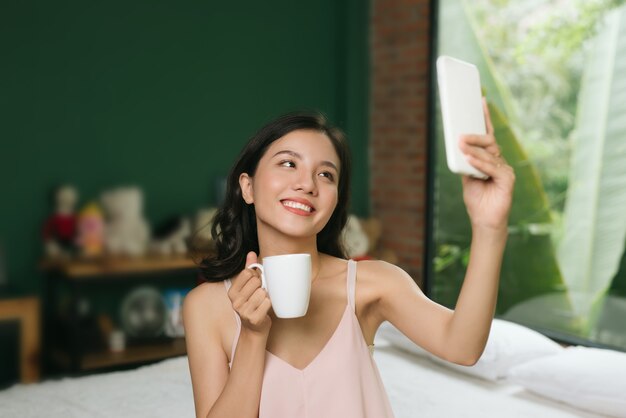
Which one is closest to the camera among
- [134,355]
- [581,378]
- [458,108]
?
[458,108]

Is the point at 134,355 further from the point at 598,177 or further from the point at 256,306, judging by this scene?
the point at 256,306

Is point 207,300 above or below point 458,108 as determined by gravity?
below

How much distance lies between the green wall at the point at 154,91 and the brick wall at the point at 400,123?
0.10 meters

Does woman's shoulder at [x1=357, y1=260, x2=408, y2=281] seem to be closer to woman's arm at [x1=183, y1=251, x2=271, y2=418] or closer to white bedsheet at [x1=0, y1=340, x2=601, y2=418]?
woman's arm at [x1=183, y1=251, x2=271, y2=418]

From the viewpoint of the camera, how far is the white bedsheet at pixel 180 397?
6.29 ft

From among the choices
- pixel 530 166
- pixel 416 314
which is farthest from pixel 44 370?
pixel 416 314

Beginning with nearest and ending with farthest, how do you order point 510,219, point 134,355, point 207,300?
1. point 207,300
2. point 510,219
3. point 134,355

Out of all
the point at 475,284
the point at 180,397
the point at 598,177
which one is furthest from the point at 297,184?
the point at 598,177

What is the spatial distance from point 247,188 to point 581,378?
1137 millimetres

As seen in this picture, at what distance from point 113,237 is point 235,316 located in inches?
92.5

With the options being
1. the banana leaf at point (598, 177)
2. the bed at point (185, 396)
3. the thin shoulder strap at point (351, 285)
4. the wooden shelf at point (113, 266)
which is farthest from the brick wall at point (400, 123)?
the thin shoulder strap at point (351, 285)

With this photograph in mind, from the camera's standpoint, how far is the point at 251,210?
4.91 feet

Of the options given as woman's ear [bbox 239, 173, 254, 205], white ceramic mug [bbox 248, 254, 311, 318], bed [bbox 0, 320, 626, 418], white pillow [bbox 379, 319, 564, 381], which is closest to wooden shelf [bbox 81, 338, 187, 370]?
bed [bbox 0, 320, 626, 418]

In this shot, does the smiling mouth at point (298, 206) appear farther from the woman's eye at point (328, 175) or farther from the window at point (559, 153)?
the window at point (559, 153)
